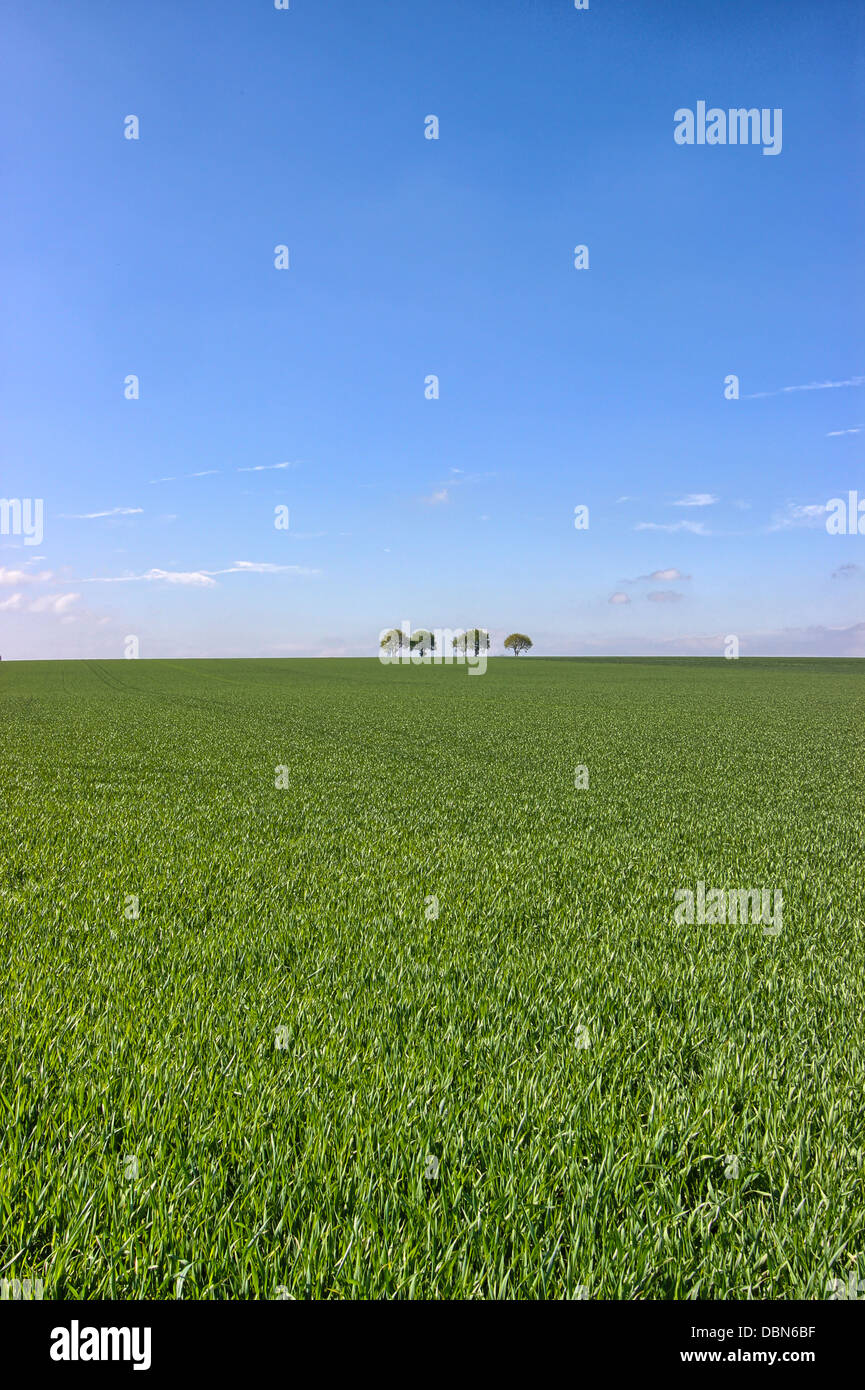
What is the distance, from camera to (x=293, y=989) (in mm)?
5672

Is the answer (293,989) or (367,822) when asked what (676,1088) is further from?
(367,822)

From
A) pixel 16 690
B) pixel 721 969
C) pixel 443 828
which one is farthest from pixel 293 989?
pixel 16 690

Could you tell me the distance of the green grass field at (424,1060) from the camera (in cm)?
300

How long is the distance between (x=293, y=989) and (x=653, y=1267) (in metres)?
3.46

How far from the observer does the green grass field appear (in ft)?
9.85

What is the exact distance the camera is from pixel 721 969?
6320 millimetres

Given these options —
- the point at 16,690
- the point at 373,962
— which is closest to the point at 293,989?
the point at 373,962

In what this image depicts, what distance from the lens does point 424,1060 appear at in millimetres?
4539

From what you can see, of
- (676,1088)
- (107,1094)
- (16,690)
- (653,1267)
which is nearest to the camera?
(653,1267)

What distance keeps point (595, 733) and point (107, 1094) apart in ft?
88.3

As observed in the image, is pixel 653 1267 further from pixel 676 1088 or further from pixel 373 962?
pixel 373 962
